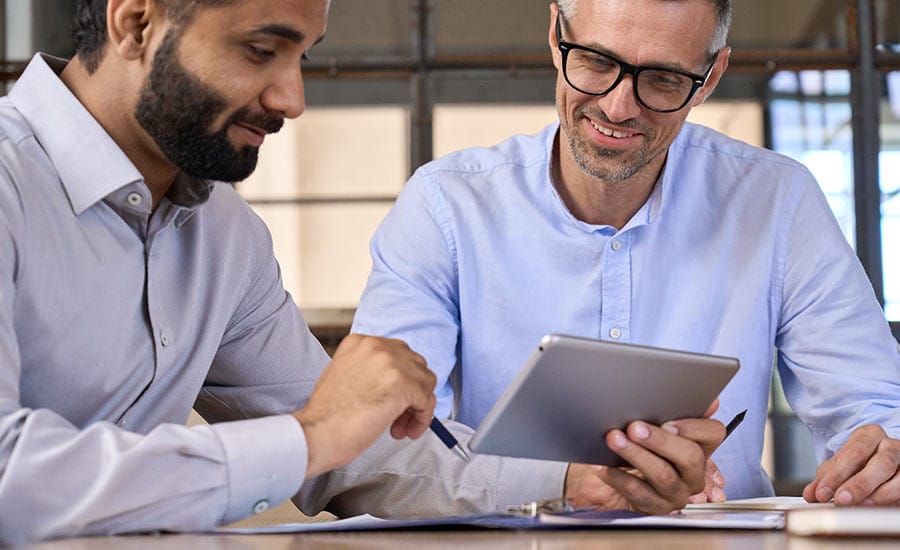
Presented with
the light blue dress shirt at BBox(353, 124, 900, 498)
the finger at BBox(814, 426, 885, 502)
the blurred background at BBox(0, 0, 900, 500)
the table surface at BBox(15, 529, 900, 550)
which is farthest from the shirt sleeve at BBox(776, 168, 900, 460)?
the blurred background at BBox(0, 0, 900, 500)

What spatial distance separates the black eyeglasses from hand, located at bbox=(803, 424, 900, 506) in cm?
67

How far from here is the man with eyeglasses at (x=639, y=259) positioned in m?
2.05

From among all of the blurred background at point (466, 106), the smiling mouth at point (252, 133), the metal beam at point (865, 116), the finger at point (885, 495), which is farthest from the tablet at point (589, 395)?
the metal beam at point (865, 116)

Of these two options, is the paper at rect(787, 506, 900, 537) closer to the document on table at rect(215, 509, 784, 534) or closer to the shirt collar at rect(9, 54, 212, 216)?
the document on table at rect(215, 509, 784, 534)

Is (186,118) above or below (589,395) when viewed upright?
above

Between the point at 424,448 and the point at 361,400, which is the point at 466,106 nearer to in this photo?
the point at 424,448

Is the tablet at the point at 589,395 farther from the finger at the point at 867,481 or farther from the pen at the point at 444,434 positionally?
the finger at the point at 867,481

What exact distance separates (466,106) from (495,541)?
14.5 feet

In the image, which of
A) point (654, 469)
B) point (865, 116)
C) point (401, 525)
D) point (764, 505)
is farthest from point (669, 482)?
point (865, 116)

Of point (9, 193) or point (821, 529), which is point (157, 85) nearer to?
point (9, 193)

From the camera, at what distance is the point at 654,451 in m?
1.48

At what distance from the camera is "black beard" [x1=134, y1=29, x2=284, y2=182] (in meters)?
1.51

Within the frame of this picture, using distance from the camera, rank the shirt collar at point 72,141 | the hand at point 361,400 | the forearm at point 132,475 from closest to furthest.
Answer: the forearm at point 132,475 < the hand at point 361,400 < the shirt collar at point 72,141

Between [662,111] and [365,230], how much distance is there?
3.53 metres
